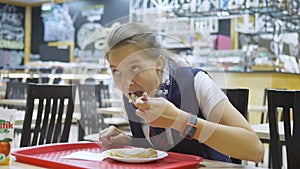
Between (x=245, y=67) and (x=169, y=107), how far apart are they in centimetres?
658

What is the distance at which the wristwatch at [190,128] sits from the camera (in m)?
1.23

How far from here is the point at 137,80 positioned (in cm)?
127

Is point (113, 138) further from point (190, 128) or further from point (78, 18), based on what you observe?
point (78, 18)

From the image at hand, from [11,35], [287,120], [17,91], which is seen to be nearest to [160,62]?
[287,120]

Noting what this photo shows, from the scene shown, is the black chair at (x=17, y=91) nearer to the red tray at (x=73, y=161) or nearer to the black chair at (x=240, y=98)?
the black chair at (x=240, y=98)

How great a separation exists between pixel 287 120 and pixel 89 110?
3.03ft

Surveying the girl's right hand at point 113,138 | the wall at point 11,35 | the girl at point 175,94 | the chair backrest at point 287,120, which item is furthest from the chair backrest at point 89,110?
the wall at point 11,35

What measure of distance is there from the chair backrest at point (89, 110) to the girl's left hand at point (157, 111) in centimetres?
31

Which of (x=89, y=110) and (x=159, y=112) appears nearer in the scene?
(x=159, y=112)

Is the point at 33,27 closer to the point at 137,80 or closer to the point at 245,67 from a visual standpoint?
the point at 245,67

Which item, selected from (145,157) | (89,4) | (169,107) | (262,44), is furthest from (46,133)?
(89,4)

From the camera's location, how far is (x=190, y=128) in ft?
4.04

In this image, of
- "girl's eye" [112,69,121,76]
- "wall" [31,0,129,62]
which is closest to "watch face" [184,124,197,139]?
"girl's eye" [112,69,121,76]

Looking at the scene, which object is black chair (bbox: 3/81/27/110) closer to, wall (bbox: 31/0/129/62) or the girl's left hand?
wall (bbox: 31/0/129/62)
